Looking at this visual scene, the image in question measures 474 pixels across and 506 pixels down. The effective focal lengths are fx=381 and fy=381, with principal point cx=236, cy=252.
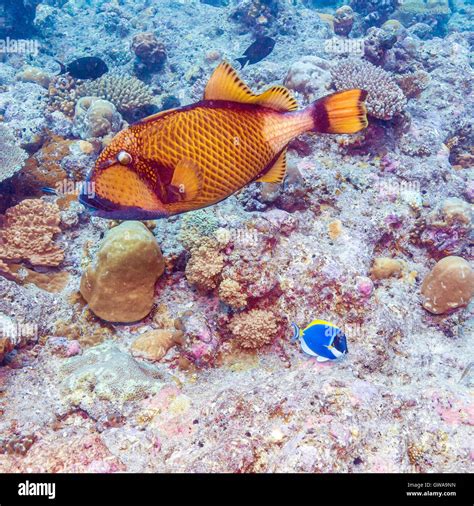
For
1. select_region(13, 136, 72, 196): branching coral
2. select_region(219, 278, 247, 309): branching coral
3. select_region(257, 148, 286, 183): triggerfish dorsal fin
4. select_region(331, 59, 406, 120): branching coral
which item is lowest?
select_region(13, 136, 72, 196): branching coral

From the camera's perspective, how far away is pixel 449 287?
424 cm

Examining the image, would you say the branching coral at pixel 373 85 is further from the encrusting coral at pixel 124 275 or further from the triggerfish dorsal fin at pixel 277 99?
the triggerfish dorsal fin at pixel 277 99

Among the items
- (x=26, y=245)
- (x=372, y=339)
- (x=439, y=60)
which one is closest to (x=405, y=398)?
(x=372, y=339)

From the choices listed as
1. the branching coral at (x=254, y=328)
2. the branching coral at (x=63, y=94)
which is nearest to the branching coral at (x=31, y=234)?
the branching coral at (x=254, y=328)

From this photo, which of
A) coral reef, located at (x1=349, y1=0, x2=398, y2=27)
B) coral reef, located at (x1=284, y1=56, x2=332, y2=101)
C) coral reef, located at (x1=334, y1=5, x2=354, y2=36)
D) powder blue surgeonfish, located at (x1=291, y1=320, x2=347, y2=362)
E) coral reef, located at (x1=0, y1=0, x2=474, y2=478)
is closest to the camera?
coral reef, located at (x1=0, y1=0, x2=474, y2=478)

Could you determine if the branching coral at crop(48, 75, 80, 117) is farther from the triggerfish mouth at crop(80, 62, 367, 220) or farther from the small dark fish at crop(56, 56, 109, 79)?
the triggerfish mouth at crop(80, 62, 367, 220)

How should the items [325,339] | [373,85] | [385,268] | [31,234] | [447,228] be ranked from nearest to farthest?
[325,339], [385,268], [447,228], [31,234], [373,85]


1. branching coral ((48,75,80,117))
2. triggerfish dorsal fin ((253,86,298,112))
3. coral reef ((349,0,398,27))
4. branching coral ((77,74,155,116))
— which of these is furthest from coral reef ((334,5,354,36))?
triggerfish dorsal fin ((253,86,298,112))

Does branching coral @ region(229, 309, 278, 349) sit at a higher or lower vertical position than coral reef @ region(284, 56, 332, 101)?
lower

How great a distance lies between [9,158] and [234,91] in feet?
16.1

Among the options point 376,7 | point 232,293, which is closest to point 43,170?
point 232,293

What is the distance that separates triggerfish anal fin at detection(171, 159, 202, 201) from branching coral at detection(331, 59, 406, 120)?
188 inches

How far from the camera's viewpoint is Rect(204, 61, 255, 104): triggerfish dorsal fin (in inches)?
74.8

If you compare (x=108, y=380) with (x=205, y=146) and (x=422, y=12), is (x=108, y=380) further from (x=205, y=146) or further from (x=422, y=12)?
(x=422, y=12)
